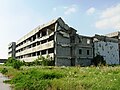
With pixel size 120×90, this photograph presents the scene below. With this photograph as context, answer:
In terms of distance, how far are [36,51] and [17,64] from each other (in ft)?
81.4

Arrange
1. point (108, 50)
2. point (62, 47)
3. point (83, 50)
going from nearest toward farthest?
point (62, 47), point (83, 50), point (108, 50)

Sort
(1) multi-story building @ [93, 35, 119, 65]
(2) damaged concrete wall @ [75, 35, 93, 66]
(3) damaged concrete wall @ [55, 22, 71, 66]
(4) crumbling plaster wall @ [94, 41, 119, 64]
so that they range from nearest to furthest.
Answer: (3) damaged concrete wall @ [55, 22, 71, 66] → (2) damaged concrete wall @ [75, 35, 93, 66] → (1) multi-story building @ [93, 35, 119, 65] → (4) crumbling plaster wall @ [94, 41, 119, 64]

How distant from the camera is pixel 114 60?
68750 mm

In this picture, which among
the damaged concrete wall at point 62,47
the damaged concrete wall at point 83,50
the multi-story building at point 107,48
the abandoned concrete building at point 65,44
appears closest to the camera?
the damaged concrete wall at point 62,47

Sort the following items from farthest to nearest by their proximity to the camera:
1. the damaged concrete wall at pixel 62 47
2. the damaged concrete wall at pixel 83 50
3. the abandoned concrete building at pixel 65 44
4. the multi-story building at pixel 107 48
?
the multi-story building at pixel 107 48 < the damaged concrete wall at pixel 83 50 < the abandoned concrete building at pixel 65 44 < the damaged concrete wall at pixel 62 47


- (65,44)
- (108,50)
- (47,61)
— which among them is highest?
(65,44)

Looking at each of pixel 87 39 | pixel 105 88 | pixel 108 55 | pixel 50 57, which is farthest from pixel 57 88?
pixel 108 55

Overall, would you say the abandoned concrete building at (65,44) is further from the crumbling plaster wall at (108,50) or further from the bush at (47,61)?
the bush at (47,61)

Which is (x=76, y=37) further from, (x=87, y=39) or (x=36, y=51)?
(x=36, y=51)

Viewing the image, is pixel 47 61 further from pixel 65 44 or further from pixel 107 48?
pixel 107 48

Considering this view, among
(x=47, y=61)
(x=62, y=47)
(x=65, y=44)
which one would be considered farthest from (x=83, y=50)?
(x=47, y=61)

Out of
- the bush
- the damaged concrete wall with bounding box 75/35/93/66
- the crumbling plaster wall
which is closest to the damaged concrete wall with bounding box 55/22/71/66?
the bush

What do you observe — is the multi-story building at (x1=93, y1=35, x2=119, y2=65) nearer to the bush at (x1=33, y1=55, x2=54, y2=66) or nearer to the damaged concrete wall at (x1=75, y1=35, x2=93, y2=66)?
the damaged concrete wall at (x1=75, y1=35, x2=93, y2=66)

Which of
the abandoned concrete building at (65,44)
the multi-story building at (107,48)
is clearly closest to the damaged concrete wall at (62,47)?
the abandoned concrete building at (65,44)
